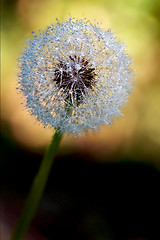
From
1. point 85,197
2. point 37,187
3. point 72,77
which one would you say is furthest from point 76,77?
point 85,197

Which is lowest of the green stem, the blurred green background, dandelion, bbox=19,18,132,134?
the green stem

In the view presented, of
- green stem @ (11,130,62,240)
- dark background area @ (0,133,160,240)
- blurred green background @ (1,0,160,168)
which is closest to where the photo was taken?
green stem @ (11,130,62,240)

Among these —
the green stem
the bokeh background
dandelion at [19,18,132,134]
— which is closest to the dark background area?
the bokeh background

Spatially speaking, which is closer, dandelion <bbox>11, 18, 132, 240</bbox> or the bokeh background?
dandelion <bbox>11, 18, 132, 240</bbox>

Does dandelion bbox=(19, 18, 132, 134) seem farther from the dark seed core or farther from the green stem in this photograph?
the green stem

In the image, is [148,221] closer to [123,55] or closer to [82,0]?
[123,55]

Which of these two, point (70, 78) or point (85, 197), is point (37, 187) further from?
point (85, 197)
